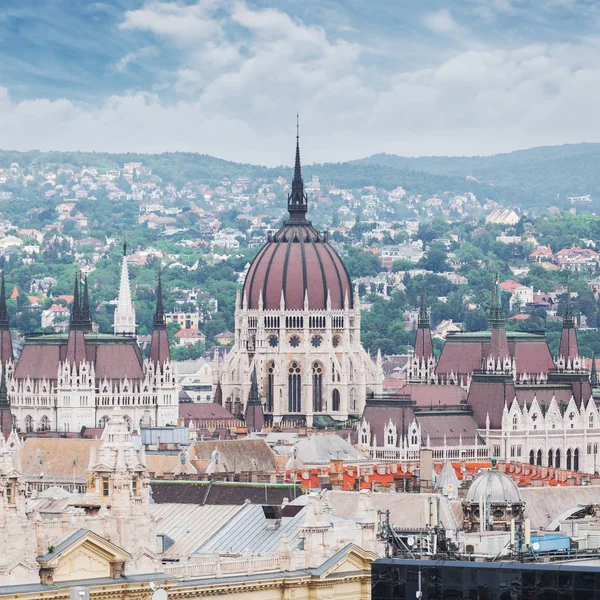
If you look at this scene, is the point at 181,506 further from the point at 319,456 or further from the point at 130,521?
the point at 319,456

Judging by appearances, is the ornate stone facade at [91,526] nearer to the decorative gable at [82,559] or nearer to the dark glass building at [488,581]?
the decorative gable at [82,559]

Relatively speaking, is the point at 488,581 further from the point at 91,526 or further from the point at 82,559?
the point at 91,526

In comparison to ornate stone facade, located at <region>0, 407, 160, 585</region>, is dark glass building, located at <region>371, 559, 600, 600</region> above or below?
below

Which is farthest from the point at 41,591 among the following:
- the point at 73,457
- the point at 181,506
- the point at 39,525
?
the point at 73,457

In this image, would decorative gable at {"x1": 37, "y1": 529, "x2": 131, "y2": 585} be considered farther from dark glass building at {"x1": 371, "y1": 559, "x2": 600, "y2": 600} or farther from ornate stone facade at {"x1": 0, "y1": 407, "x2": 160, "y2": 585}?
dark glass building at {"x1": 371, "y1": 559, "x2": 600, "y2": 600}

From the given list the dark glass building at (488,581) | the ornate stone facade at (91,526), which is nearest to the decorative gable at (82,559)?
the ornate stone facade at (91,526)

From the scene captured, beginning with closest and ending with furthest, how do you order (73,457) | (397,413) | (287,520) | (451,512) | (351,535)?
(351,535)
(287,520)
(451,512)
(73,457)
(397,413)

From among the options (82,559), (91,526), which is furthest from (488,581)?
(91,526)

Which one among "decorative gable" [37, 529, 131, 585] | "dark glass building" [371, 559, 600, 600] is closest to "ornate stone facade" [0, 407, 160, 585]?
"decorative gable" [37, 529, 131, 585]
